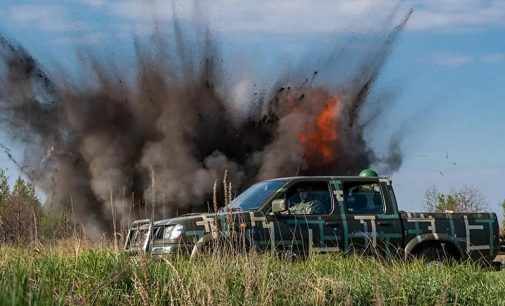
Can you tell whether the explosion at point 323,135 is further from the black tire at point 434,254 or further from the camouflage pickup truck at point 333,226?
the black tire at point 434,254

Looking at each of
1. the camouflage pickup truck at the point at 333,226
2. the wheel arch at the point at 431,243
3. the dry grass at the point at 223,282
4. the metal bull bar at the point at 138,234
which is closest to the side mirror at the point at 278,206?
the camouflage pickup truck at the point at 333,226

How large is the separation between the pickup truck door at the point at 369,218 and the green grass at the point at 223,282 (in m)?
1.98

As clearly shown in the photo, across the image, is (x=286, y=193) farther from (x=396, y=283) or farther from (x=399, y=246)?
(x=396, y=283)

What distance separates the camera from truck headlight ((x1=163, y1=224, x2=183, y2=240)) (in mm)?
12367

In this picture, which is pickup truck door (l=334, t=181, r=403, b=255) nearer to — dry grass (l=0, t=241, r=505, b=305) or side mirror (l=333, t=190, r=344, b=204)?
side mirror (l=333, t=190, r=344, b=204)

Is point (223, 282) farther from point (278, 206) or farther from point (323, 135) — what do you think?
point (323, 135)

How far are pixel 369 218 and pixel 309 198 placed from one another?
950 millimetres

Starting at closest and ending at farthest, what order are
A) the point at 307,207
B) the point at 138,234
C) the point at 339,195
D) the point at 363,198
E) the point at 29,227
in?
1. the point at 29,227
2. the point at 307,207
3. the point at 339,195
4. the point at 138,234
5. the point at 363,198

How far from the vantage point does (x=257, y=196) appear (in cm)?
1323

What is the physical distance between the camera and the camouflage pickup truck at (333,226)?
12.5 meters

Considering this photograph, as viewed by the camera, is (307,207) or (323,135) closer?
(307,207)

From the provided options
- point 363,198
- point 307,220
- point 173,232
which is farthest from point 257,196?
point 363,198

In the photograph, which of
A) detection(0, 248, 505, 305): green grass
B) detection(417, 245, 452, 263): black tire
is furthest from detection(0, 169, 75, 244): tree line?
detection(417, 245, 452, 263): black tire

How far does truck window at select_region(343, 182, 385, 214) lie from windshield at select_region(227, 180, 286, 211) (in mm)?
1037
